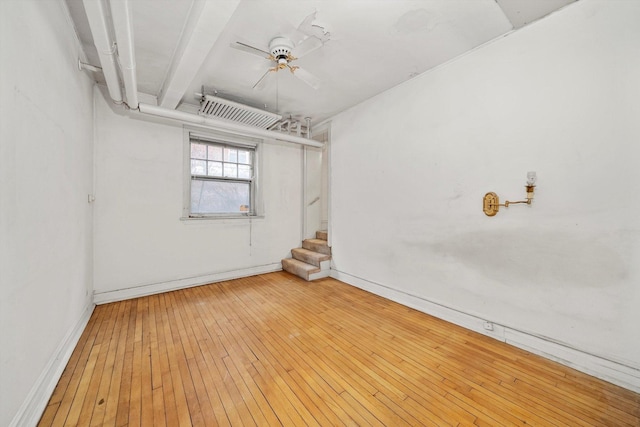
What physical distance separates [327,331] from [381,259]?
141 cm

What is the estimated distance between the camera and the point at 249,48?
2244mm

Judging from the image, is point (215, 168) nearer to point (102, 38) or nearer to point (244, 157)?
point (244, 157)

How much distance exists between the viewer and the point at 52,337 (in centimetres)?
170

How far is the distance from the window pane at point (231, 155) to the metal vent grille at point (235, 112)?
609 mm

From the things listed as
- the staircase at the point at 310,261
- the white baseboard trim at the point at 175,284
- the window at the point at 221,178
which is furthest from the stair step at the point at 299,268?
the window at the point at 221,178

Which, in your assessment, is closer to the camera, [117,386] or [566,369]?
[117,386]

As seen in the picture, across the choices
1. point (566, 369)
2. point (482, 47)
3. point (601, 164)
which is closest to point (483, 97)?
point (482, 47)

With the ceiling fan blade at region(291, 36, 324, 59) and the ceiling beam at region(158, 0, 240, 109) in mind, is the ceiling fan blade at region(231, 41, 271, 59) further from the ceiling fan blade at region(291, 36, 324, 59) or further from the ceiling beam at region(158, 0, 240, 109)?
the ceiling fan blade at region(291, 36, 324, 59)

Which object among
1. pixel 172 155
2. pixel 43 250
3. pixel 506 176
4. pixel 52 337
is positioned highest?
pixel 172 155

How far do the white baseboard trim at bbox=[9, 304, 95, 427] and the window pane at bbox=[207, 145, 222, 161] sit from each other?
276cm

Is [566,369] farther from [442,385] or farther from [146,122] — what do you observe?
[146,122]

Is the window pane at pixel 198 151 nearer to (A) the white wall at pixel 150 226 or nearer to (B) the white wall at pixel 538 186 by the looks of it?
(A) the white wall at pixel 150 226

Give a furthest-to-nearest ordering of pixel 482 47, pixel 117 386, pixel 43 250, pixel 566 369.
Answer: pixel 482 47 < pixel 566 369 < pixel 117 386 < pixel 43 250

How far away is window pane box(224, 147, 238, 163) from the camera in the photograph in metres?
4.18
